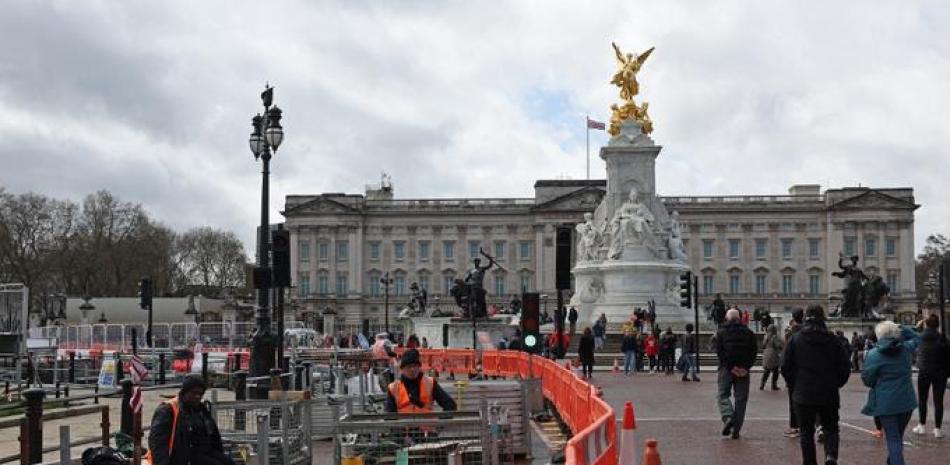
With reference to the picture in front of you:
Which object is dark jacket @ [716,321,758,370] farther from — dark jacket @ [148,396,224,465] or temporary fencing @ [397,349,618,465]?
dark jacket @ [148,396,224,465]

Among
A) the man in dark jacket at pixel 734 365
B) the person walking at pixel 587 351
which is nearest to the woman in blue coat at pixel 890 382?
the man in dark jacket at pixel 734 365

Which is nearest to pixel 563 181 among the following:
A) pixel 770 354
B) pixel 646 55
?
pixel 646 55

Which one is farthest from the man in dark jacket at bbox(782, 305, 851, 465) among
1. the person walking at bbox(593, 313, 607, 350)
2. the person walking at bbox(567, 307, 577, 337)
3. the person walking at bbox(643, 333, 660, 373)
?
the person walking at bbox(567, 307, 577, 337)

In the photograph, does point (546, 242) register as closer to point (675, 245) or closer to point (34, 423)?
point (675, 245)

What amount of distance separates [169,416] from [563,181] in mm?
117126

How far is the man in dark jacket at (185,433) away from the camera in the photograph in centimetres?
920

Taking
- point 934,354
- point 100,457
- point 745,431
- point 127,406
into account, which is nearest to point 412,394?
point 100,457

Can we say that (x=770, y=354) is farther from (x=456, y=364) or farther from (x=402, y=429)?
(x=402, y=429)

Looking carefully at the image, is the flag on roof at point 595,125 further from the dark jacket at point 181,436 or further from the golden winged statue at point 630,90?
the dark jacket at point 181,436

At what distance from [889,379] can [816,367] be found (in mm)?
931

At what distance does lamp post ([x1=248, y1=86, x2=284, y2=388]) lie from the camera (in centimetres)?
2288

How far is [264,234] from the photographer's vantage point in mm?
A: 25453

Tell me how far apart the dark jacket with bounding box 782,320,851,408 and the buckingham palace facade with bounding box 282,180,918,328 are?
4282 inches

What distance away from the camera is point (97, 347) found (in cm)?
4356
